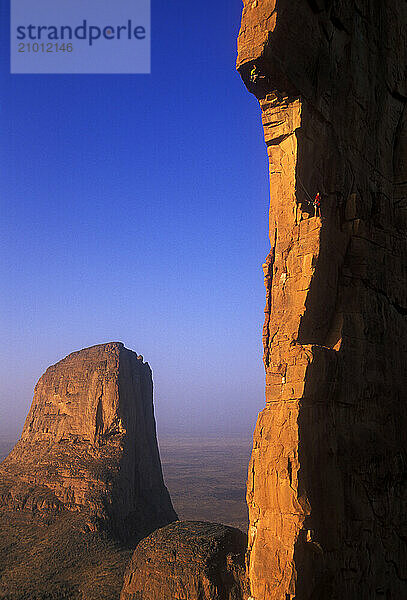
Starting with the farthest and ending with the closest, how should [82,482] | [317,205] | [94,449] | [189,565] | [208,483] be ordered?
[208,483] < [94,449] < [82,482] < [189,565] < [317,205]

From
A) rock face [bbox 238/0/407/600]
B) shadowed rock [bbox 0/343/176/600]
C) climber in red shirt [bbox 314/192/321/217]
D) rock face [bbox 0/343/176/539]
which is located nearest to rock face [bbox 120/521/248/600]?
shadowed rock [bbox 0/343/176/600]

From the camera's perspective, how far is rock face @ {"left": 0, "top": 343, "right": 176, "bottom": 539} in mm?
45375

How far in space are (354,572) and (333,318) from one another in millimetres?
4853

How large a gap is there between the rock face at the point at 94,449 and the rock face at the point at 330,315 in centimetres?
Answer: 3595

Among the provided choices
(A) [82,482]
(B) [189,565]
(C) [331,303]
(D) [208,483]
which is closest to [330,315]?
(C) [331,303]

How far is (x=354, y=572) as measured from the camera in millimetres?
9945

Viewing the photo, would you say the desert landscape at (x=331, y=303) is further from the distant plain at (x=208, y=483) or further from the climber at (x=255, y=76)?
the distant plain at (x=208, y=483)

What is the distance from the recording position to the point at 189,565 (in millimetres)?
21672

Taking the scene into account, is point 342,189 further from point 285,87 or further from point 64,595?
point 64,595

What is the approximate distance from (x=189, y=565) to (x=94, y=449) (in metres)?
30.7

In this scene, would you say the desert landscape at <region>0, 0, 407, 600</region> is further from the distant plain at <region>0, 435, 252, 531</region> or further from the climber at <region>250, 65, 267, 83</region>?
the distant plain at <region>0, 435, 252, 531</region>

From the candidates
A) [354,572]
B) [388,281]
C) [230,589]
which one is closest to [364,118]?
[388,281]

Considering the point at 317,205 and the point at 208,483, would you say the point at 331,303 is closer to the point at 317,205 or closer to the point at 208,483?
the point at 317,205

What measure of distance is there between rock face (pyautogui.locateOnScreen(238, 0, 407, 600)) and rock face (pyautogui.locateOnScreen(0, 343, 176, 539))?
35953 millimetres
